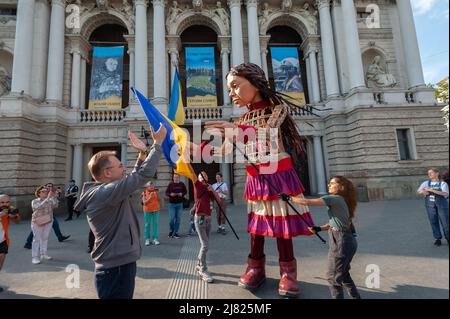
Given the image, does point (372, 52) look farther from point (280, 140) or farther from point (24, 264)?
point (24, 264)

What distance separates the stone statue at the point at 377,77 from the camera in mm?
15422

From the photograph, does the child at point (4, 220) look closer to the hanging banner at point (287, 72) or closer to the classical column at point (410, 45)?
the hanging banner at point (287, 72)

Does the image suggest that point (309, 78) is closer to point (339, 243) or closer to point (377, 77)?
point (377, 77)

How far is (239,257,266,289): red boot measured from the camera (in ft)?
10.2

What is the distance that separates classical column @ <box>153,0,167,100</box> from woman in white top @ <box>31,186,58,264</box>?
9.60 m

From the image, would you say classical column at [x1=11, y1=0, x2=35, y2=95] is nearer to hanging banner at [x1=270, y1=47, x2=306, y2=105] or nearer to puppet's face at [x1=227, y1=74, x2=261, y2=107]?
hanging banner at [x1=270, y1=47, x2=306, y2=105]

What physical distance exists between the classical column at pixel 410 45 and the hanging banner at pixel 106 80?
1826 centimetres

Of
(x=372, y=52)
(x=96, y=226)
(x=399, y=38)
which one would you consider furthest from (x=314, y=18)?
(x=96, y=226)

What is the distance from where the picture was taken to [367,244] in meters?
5.03

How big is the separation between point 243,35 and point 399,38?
10667 millimetres

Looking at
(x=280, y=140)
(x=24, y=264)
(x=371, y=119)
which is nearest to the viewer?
(x=280, y=140)

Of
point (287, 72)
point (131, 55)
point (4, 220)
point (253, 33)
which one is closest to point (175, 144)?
point (4, 220)

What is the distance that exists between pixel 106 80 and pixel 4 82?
19.7 feet

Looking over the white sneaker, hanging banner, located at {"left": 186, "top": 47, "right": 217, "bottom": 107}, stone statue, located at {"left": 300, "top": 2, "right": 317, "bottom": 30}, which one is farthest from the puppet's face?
stone statue, located at {"left": 300, "top": 2, "right": 317, "bottom": 30}
